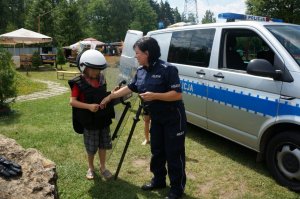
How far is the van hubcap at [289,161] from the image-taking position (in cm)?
407

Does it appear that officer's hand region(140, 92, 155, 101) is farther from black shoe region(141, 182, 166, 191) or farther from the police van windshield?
the police van windshield

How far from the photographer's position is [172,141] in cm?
372

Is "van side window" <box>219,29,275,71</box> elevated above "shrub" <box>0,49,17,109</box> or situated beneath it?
elevated above

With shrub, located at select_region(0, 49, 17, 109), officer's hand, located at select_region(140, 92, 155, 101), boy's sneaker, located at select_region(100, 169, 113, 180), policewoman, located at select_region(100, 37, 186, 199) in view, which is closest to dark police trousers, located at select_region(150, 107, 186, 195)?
policewoman, located at select_region(100, 37, 186, 199)

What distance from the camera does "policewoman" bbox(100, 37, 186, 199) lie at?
3.57m

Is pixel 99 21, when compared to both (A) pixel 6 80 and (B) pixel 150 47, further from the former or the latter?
(B) pixel 150 47

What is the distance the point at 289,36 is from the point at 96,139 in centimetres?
276

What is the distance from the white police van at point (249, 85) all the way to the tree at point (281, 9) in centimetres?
1692

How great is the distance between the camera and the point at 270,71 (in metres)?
4.06

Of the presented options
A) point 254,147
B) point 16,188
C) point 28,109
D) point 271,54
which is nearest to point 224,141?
point 254,147

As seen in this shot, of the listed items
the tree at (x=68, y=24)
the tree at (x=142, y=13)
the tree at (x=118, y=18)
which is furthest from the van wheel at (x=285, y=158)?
the tree at (x=142, y=13)

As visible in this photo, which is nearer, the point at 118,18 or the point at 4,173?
the point at 4,173

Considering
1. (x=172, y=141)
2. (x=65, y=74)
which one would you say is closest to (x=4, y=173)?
(x=172, y=141)

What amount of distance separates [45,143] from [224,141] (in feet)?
10.2
